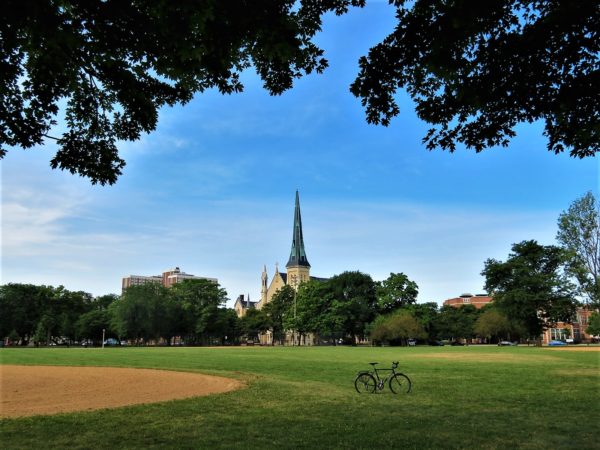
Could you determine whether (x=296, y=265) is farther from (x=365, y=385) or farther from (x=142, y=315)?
(x=365, y=385)

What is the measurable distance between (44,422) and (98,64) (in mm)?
7313

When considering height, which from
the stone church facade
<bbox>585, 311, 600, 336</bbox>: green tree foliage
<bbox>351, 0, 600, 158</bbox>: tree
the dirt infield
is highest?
the stone church facade

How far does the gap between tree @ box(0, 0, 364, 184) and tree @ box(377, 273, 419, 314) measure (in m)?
83.0

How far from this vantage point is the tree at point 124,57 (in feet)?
20.4

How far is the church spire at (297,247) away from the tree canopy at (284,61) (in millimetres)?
136263

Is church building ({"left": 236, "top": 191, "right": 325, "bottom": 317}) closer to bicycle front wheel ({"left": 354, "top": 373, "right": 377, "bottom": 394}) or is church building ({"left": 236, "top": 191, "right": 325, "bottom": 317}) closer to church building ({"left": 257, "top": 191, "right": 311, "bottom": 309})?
church building ({"left": 257, "top": 191, "right": 311, "bottom": 309})

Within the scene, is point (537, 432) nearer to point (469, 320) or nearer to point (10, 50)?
point (10, 50)

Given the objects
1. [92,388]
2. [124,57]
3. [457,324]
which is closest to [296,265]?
[457,324]

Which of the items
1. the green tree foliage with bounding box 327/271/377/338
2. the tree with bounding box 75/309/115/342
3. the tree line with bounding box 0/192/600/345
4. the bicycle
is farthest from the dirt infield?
the green tree foliage with bounding box 327/271/377/338

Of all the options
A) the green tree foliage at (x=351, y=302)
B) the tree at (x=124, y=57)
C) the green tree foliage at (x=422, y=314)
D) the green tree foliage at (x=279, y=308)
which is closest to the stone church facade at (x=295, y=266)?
the green tree foliage at (x=279, y=308)

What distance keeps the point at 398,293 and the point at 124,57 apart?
279 feet

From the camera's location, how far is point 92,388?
53.5ft

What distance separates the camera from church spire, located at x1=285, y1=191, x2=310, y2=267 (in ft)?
479

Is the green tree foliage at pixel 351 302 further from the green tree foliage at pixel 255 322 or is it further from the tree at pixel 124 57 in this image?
the tree at pixel 124 57
